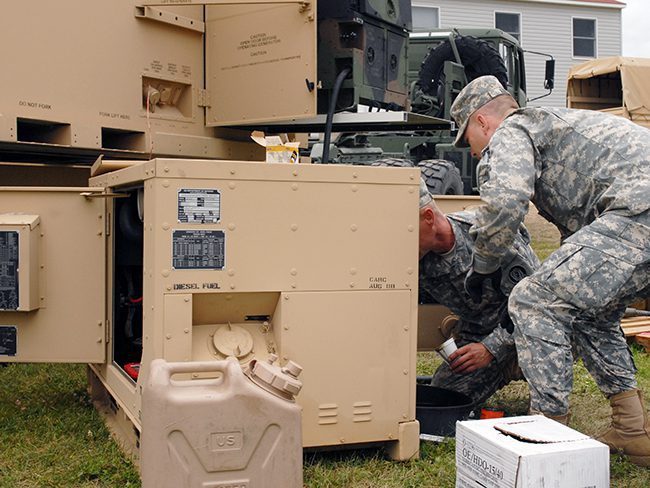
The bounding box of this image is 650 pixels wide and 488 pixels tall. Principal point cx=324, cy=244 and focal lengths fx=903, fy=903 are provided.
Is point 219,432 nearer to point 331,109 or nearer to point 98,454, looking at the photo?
point 98,454

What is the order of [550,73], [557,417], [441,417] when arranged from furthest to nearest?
[550,73] < [441,417] < [557,417]

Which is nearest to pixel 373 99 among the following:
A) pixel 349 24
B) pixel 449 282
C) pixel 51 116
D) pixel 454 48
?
pixel 349 24

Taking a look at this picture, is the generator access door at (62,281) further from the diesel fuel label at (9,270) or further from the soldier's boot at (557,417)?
the soldier's boot at (557,417)

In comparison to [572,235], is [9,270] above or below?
below

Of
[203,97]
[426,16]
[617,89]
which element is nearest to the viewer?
[203,97]

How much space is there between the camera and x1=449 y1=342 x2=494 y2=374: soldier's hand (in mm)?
4246

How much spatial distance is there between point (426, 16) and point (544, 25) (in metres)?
3.78

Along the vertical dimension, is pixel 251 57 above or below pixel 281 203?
above

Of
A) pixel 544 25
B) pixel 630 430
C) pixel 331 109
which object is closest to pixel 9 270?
pixel 331 109

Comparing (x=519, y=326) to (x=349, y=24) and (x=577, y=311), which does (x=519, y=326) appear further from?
(x=349, y=24)

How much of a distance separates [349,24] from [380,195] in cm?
197

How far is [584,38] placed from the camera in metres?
24.9

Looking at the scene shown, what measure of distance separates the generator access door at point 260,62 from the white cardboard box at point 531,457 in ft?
8.17

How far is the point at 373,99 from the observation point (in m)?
5.48
